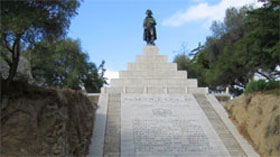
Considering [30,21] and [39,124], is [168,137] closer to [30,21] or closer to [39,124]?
[39,124]

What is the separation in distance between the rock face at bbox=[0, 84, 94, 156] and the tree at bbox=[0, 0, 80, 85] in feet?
3.89

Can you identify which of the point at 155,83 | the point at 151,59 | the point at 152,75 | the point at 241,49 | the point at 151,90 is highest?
the point at 241,49

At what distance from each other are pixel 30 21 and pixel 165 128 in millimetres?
8123

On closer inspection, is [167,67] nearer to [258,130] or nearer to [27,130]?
[258,130]

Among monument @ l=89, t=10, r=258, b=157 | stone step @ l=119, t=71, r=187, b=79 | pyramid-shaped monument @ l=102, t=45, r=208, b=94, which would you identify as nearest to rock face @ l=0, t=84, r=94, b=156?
monument @ l=89, t=10, r=258, b=157

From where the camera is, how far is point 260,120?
16.6 metres

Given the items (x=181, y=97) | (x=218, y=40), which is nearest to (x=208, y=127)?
(x=181, y=97)

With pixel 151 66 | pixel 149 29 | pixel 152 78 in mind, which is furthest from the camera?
pixel 149 29

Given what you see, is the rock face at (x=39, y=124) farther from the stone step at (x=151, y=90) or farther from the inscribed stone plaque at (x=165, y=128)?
the stone step at (x=151, y=90)

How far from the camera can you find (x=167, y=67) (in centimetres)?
2605

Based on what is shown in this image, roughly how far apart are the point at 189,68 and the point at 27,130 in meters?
31.2

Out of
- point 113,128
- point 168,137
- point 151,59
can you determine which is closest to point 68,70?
point 151,59

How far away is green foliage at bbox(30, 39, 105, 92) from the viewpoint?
109 ft

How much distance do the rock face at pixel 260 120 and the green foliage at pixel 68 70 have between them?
58.9ft
